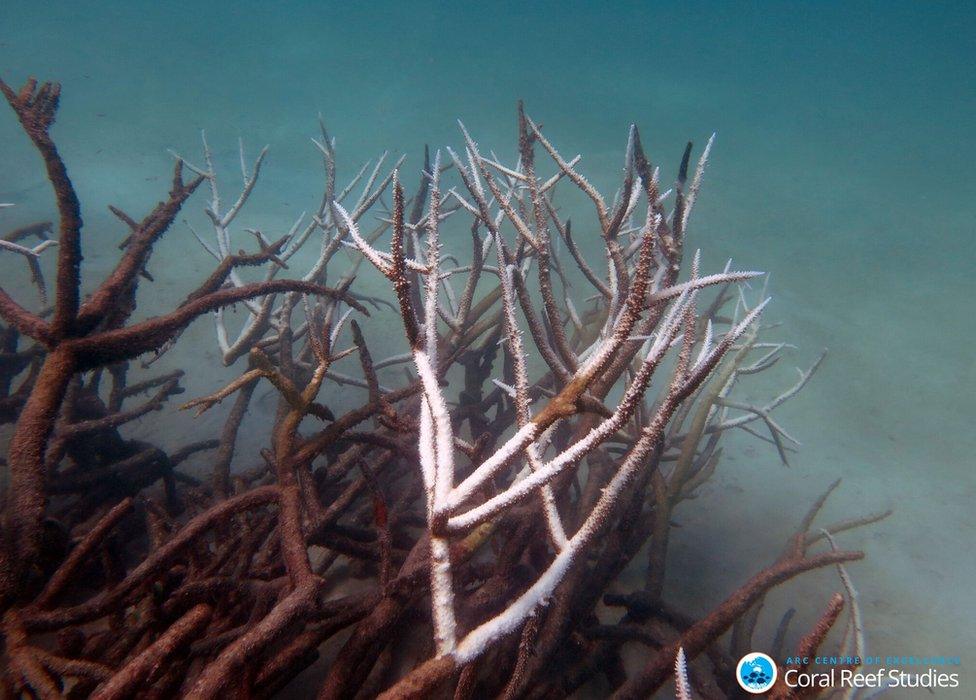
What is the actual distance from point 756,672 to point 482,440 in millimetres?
1584

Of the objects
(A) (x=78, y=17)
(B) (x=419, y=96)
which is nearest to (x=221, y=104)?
(B) (x=419, y=96)

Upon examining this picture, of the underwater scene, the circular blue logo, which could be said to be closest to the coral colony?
the underwater scene

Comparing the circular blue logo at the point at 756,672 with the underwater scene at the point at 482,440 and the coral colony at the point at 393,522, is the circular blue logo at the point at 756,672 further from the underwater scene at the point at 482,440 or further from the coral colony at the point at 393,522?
the coral colony at the point at 393,522

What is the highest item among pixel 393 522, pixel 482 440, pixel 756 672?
pixel 482 440

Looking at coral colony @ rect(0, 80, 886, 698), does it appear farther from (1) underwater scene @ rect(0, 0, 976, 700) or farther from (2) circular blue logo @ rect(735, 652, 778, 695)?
(2) circular blue logo @ rect(735, 652, 778, 695)

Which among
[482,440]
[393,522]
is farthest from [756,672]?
[393,522]

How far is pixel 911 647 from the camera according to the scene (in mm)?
3275

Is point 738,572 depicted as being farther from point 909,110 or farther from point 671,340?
point 909,110

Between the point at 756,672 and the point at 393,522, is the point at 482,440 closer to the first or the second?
the point at 393,522

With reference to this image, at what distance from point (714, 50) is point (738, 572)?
166 ft

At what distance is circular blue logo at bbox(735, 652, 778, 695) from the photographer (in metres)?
2.04

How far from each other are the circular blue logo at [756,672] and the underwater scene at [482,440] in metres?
0.02

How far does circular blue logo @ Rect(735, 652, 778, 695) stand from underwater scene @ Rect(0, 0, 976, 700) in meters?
0.02

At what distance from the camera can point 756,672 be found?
6.97 feet
